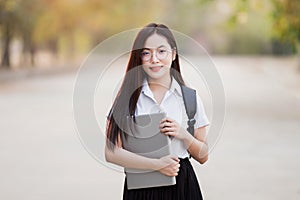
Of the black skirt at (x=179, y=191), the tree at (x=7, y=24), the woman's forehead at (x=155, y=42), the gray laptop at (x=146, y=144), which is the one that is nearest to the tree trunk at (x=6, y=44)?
the tree at (x=7, y=24)

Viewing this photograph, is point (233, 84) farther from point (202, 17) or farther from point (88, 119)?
point (202, 17)

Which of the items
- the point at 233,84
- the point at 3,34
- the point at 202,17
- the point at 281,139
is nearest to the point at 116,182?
the point at 281,139

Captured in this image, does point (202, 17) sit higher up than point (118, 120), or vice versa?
point (202, 17)

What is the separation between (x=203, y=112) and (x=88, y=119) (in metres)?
0.49

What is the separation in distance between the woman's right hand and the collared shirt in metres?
0.12

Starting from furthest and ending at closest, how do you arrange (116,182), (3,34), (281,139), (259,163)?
(3,34) < (281,139) < (259,163) < (116,182)

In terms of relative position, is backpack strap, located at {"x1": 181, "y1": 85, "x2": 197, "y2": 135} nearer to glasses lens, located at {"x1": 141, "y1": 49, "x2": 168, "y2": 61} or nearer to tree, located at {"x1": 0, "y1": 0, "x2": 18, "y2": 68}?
glasses lens, located at {"x1": 141, "y1": 49, "x2": 168, "y2": 61}

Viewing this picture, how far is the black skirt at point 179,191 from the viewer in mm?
3229

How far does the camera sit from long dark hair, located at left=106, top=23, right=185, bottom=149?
10.0 feet

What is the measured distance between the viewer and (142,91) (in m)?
3.10

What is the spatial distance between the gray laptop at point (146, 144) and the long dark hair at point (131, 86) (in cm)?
5

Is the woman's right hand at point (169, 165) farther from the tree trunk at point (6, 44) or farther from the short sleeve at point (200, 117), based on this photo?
the tree trunk at point (6, 44)

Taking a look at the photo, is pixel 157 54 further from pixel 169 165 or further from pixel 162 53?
pixel 169 165

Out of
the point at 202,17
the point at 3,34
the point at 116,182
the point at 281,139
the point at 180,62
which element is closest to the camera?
the point at 180,62
